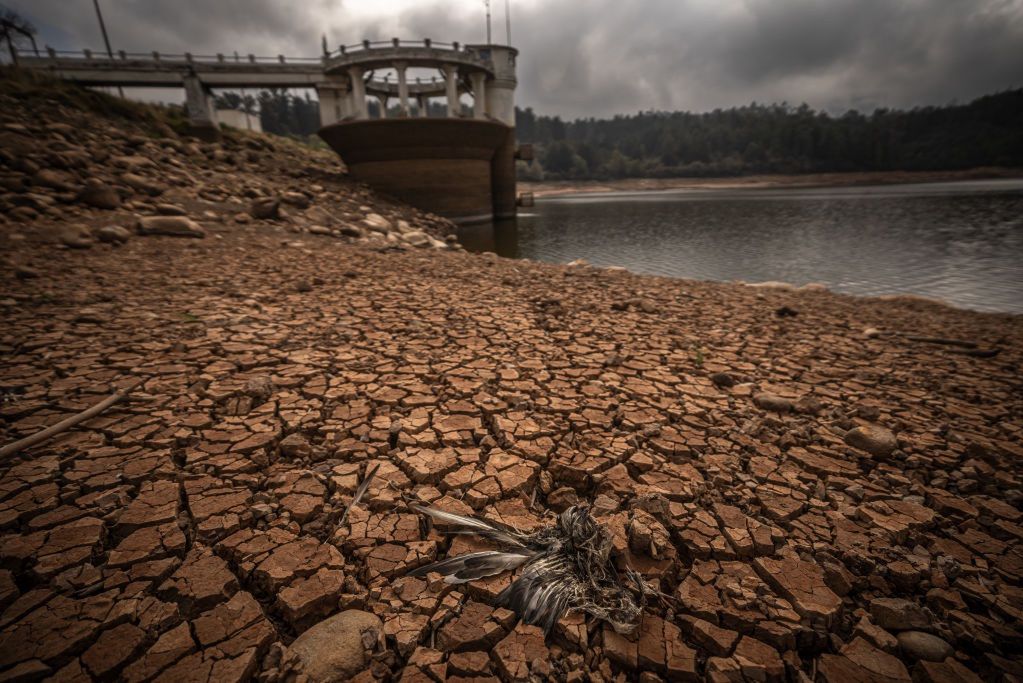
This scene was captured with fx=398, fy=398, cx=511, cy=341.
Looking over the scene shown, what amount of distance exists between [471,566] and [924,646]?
51.7 inches

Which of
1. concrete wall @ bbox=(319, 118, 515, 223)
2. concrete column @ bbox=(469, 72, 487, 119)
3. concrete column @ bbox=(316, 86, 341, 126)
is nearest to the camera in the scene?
concrete wall @ bbox=(319, 118, 515, 223)

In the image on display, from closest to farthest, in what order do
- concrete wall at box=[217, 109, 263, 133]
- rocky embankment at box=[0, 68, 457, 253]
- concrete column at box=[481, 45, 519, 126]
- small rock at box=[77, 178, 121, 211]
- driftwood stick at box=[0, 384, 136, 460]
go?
driftwood stick at box=[0, 384, 136, 460]
rocky embankment at box=[0, 68, 457, 253]
small rock at box=[77, 178, 121, 211]
concrete column at box=[481, 45, 519, 126]
concrete wall at box=[217, 109, 263, 133]

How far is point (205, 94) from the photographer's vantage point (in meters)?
20.0

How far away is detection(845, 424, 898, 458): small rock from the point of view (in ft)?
6.32

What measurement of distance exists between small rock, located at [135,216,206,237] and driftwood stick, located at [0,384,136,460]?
5154 millimetres

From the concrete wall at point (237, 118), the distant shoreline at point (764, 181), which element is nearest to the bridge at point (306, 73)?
the concrete wall at point (237, 118)

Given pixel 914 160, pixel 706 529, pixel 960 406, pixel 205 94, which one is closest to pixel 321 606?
pixel 706 529

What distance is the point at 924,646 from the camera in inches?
43.8

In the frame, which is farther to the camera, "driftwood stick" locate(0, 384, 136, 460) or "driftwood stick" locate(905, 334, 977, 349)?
"driftwood stick" locate(905, 334, 977, 349)

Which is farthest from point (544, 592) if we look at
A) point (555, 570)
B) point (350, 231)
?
point (350, 231)

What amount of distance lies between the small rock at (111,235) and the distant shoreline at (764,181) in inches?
2030

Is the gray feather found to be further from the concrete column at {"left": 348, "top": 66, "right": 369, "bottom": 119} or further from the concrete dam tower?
the concrete column at {"left": 348, "top": 66, "right": 369, "bottom": 119}

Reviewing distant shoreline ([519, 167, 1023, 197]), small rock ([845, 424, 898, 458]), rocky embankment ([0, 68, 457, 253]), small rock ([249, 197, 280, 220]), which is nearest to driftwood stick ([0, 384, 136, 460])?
small rock ([845, 424, 898, 458])

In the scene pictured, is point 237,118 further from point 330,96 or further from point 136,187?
point 136,187
